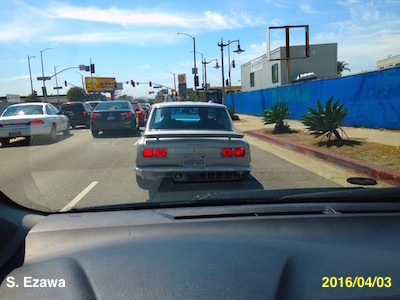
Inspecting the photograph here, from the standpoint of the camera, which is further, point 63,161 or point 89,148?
point 89,148

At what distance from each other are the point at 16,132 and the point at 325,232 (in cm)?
1330

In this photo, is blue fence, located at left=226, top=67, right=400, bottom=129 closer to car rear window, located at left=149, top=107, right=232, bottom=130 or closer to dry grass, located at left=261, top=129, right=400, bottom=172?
dry grass, located at left=261, top=129, right=400, bottom=172

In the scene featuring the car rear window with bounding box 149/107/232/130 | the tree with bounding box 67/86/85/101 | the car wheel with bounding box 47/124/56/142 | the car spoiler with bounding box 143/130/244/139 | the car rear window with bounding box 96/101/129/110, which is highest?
the tree with bounding box 67/86/85/101

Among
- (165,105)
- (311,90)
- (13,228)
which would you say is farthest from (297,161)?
(311,90)

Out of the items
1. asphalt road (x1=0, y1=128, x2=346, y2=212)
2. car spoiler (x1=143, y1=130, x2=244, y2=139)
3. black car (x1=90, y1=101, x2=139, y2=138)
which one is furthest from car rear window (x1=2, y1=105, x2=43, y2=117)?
car spoiler (x1=143, y1=130, x2=244, y2=139)

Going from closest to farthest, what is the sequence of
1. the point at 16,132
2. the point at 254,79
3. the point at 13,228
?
the point at 13,228 → the point at 16,132 → the point at 254,79

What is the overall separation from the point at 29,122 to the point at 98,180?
8059 millimetres

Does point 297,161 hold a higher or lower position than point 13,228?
lower

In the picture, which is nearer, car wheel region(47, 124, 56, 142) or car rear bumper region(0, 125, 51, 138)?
car rear bumper region(0, 125, 51, 138)

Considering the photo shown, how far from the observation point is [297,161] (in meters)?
9.42

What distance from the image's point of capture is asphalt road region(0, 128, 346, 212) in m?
5.56

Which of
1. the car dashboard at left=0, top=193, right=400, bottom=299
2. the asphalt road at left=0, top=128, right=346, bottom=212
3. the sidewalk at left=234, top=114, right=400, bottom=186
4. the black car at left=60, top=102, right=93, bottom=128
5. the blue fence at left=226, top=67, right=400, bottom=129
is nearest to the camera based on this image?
the car dashboard at left=0, top=193, right=400, bottom=299

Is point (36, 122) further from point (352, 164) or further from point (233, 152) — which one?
point (352, 164)

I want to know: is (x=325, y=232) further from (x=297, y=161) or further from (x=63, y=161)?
(x=63, y=161)
